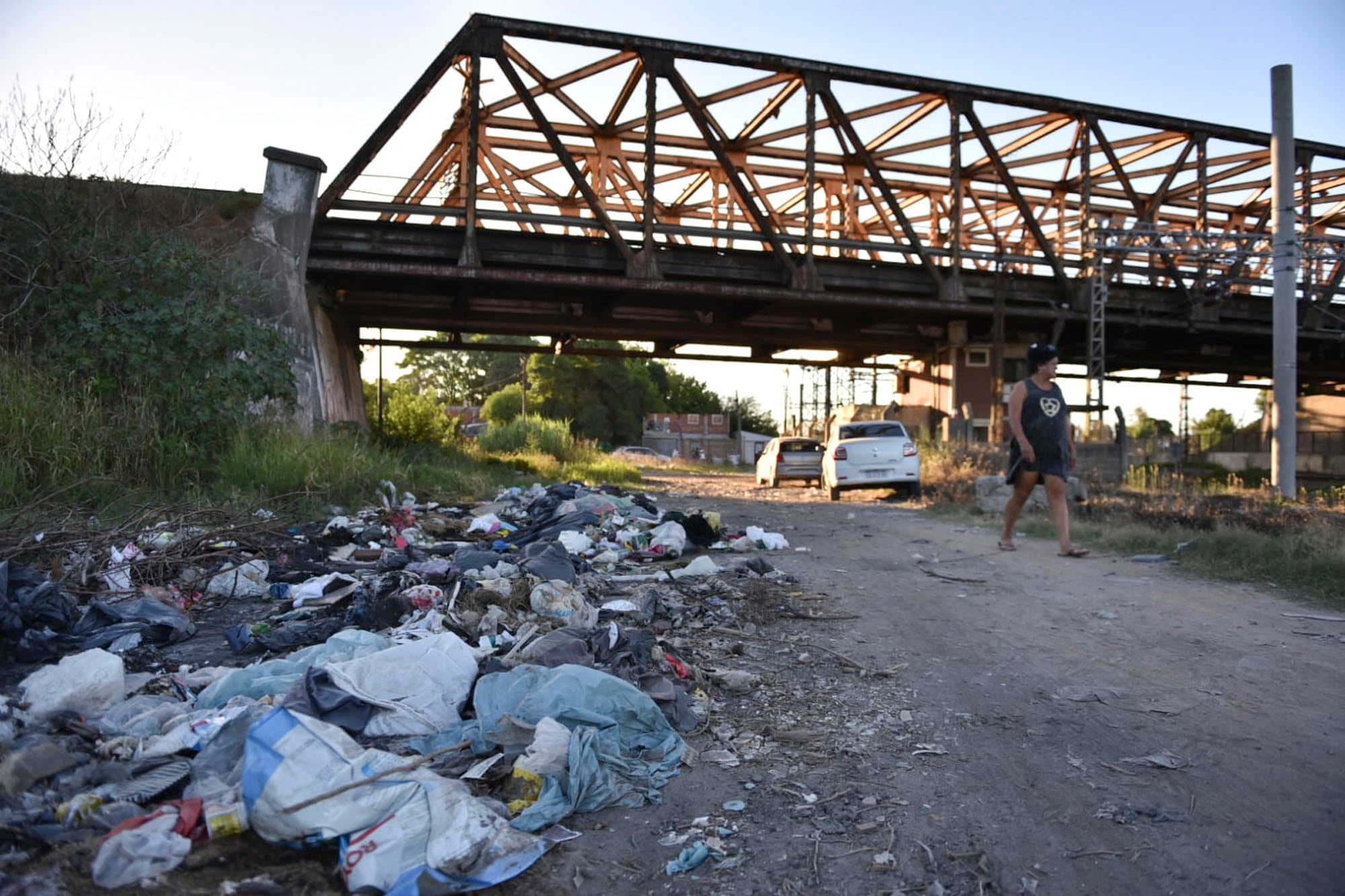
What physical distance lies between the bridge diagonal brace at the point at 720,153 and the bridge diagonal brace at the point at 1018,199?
5.04 metres

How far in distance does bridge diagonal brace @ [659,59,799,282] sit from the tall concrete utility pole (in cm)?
747

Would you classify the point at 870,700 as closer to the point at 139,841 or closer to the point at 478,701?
the point at 478,701

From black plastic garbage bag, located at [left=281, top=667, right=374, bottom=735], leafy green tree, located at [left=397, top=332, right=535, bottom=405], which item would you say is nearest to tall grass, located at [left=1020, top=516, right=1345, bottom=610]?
black plastic garbage bag, located at [left=281, top=667, right=374, bottom=735]

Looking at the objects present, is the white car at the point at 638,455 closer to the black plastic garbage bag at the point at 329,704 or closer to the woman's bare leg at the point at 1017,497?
the woman's bare leg at the point at 1017,497

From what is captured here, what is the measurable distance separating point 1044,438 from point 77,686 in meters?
7.04

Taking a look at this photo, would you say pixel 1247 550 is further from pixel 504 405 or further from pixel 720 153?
pixel 504 405

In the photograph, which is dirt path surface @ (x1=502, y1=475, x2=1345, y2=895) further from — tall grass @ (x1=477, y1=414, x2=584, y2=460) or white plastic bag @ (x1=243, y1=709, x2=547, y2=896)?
tall grass @ (x1=477, y1=414, x2=584, y2=460)

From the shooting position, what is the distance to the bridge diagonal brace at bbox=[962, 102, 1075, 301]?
658 inches

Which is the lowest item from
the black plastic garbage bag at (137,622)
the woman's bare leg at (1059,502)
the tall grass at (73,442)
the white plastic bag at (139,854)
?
the white plastic bag at (139,854)

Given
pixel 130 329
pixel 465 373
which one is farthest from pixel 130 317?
pixel 465 373

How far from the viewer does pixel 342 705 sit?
2838mm

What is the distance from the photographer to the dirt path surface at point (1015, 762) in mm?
2119

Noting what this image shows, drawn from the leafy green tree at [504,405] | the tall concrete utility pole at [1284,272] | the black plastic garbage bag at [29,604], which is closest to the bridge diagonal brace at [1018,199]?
the tall concrete utility pole at [1284,272]

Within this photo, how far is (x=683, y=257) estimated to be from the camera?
15.5 m
